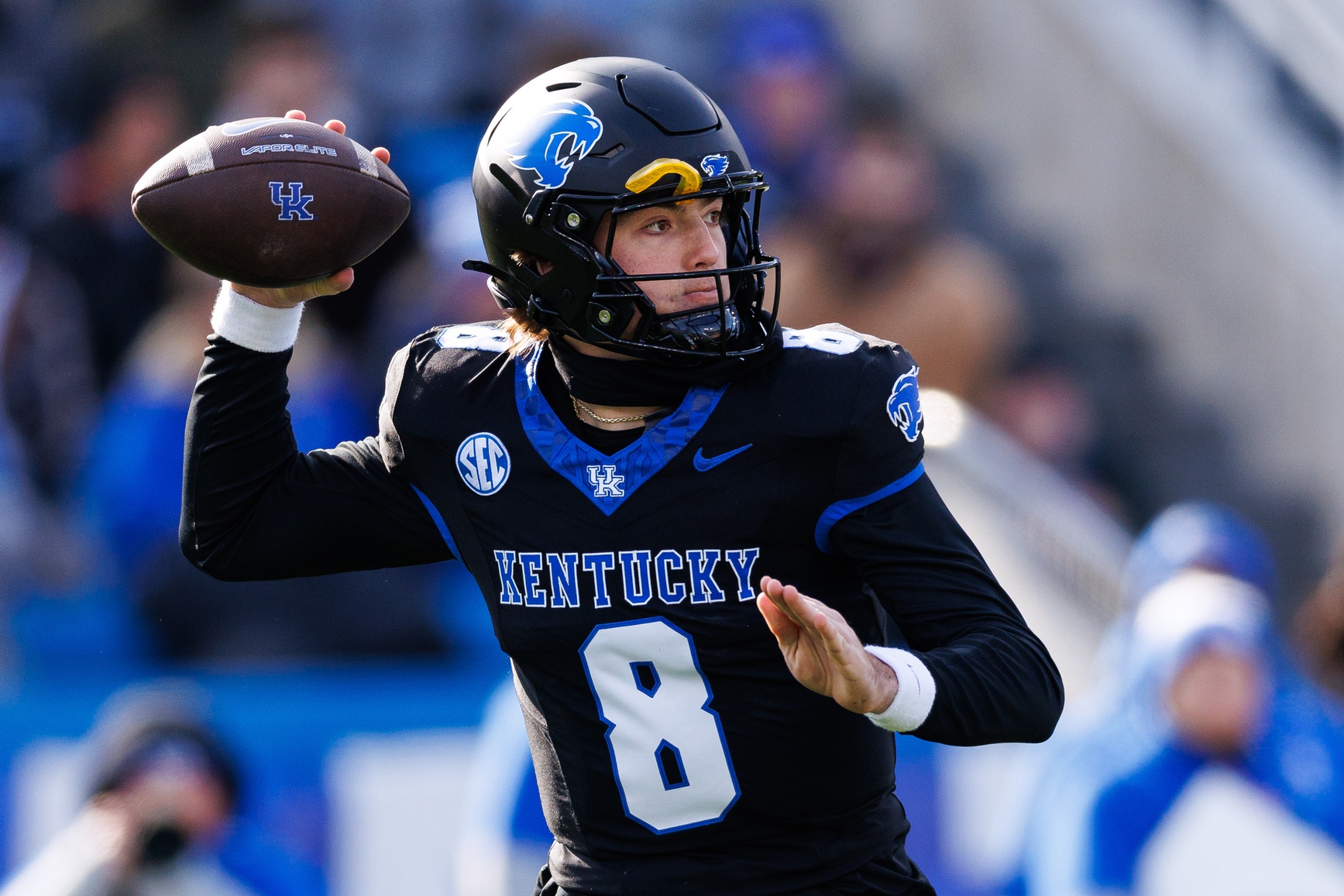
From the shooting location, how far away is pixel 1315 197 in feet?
29.2

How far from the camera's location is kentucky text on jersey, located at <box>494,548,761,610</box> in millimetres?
2508

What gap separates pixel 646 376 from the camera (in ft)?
8.61

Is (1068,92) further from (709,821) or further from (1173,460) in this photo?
(709,821)

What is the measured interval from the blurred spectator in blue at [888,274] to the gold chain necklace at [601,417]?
13.1 ft

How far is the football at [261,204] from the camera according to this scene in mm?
2662

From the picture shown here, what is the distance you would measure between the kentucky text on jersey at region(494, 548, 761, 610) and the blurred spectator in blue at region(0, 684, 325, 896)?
8.58 feet

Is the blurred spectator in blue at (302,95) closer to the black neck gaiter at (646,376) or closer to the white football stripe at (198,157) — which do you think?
the white football stripe at (198,157)

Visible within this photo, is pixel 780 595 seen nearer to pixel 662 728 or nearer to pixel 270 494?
pixel 662 728

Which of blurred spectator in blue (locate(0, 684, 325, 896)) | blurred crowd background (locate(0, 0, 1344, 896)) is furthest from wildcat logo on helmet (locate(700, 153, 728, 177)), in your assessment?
blurred spectator in blue (locate(0, 684, 325, 896))

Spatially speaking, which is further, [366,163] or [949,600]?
[366,163]

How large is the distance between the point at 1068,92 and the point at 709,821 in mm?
7582

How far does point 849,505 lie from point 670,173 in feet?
1.81

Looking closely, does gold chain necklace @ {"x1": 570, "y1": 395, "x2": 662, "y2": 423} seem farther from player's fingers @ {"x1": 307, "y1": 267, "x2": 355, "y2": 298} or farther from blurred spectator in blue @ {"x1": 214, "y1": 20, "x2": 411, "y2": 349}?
blurred spectator in blue @ {"x1": 214, "y1": 20, "x2": 411, "y2": 349}

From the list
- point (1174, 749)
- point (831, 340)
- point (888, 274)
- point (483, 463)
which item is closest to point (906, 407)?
point (831, 340)
